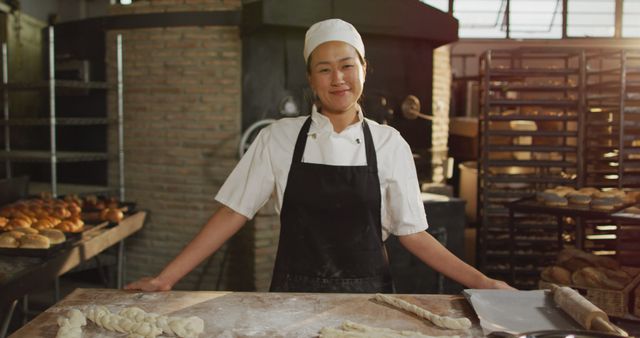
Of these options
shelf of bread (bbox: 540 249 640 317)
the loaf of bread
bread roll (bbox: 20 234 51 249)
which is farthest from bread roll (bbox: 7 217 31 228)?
shelf of bread (bbox: 540 249 640 317)

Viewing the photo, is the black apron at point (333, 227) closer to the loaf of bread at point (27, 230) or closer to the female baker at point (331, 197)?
the female baker at point (331, 197)

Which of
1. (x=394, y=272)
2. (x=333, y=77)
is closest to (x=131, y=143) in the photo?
(x=394, y=272)

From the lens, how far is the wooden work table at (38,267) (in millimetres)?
2795

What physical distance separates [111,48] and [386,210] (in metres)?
4.78

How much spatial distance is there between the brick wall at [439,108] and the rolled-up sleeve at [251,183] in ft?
16.9

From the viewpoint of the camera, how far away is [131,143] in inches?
241

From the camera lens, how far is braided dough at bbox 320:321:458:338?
1528mm

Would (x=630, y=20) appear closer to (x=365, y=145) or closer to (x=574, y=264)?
(x=574, y=264)

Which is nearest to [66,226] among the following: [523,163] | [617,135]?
[523,163]

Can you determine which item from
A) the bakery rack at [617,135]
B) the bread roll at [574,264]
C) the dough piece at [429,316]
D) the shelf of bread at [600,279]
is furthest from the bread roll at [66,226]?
the bakery rack at [617,135]

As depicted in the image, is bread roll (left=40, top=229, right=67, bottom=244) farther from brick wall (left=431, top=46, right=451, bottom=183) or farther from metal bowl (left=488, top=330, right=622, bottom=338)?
brick wall (left=431, top=46, right=451, bottom=183)

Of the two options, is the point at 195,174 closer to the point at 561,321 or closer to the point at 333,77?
the point at 333,77

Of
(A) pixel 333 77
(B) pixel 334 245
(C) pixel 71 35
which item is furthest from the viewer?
(C) pixel 71 35

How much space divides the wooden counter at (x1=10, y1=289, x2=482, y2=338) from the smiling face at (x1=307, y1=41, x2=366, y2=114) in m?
0.66
